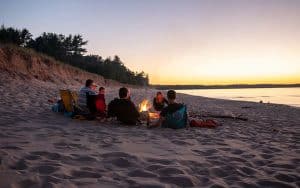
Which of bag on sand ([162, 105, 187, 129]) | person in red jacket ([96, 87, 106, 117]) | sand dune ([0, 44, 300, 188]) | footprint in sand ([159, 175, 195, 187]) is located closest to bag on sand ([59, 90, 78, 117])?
person in red jacket ([96, 87, 106, 117])

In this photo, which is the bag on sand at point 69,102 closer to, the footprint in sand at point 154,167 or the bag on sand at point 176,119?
the bag on sand at point 176,119

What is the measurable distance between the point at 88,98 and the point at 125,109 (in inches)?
61.0

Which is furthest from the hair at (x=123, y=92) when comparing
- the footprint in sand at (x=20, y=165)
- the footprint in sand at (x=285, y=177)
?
the footprint in sand at (x=285, y=177)

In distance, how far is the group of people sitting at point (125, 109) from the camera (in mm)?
9625

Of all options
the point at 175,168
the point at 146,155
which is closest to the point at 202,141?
the point at 146,155

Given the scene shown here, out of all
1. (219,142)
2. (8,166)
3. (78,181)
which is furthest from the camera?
(219,142)

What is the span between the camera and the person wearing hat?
1071cm

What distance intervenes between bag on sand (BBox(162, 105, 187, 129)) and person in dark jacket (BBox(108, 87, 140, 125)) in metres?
1.00

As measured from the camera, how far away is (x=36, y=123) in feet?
29.1

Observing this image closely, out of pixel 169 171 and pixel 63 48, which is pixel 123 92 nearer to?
pixel 169 171

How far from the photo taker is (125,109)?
9914mm

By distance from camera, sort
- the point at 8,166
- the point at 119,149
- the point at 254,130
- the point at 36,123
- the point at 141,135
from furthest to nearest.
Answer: the point at 254,130 → the point at 36,123 → the point at 141,135 → the point at 119,149 → the point at 8,166

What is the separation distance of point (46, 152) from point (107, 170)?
4.38 feet

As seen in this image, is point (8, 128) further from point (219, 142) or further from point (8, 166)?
point (219, 142)
